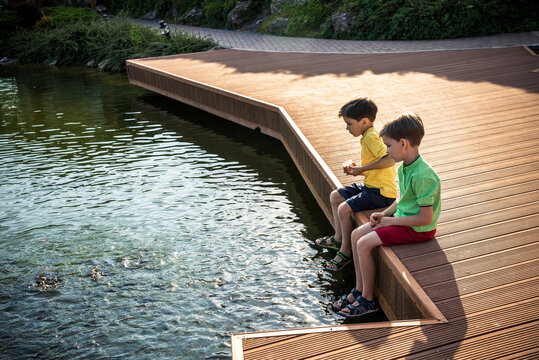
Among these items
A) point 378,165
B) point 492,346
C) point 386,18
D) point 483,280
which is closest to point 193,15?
point 386,18

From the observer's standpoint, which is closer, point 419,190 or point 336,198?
point 419,190

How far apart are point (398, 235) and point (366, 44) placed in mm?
10749

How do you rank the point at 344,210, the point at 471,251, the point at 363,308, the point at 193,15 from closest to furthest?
the point at 471,251
the point at 363,308
the point at 344,210
the point at 193,15

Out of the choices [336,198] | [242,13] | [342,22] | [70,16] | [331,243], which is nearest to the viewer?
[336,198]

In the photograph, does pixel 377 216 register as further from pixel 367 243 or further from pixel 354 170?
pixel 354 170

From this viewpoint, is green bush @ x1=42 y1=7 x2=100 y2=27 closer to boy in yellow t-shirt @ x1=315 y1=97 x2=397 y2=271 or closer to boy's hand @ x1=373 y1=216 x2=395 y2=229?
boy in yellow t-shirt @ x1=315 y1=97 x2=397 y2=271

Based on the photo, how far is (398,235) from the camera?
4.18 meters

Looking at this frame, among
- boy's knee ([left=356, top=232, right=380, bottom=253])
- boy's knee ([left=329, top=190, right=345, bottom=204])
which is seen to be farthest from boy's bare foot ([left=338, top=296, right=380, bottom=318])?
boy's knee ([left=329, top=190, right=345, bottom=204])

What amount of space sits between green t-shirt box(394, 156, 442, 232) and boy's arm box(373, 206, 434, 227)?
5 cm

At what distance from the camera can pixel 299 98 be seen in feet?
30.4

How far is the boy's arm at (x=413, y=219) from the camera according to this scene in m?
3.96

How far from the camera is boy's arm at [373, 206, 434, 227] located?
396cm

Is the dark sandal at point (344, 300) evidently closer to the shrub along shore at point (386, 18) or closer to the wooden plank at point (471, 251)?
the wooden plank at point (471, 251)

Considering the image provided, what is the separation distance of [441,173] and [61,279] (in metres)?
3.94
